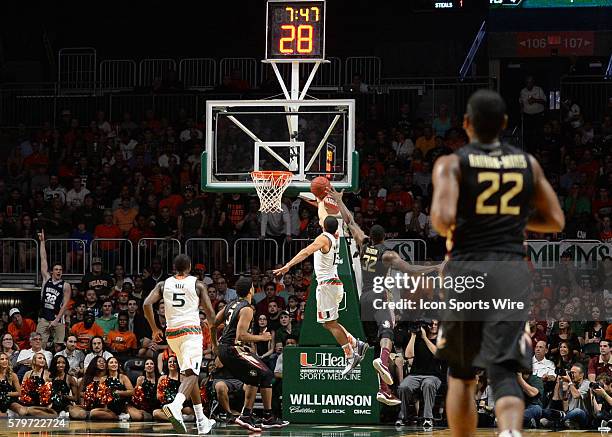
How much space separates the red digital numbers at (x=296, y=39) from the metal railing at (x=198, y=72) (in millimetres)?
12183

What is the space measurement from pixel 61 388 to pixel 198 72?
12.4 m

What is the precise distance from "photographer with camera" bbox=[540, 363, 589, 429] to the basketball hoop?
473 centimetres

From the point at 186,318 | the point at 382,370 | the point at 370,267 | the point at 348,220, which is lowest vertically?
the point at 382,370

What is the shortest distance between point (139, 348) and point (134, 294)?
142cm

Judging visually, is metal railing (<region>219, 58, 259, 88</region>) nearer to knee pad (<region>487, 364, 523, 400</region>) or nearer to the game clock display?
the game clock display

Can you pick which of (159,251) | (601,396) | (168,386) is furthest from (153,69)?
(601,396)

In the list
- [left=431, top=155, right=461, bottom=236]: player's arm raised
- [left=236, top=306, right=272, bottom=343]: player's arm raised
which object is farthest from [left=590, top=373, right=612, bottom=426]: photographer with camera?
[left=431, top=155, right=461, bottom=236]: player's arm raised

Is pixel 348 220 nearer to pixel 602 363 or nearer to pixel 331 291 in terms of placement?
pixel 331 291

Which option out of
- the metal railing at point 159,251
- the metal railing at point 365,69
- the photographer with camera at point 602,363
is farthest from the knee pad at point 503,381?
the metal railing at point 365,69

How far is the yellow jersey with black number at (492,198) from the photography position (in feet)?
21.2

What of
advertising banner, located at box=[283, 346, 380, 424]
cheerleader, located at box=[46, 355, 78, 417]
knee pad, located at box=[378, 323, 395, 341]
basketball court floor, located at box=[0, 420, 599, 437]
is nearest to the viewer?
basketball court floor, located at box=[0, 420, 599, 437]

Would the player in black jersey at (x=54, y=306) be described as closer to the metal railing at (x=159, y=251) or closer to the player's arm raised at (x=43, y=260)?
the player's arm raised at (x=43, y=260)

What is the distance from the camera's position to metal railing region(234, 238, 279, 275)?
2108 centimetres

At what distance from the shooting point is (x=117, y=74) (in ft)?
93.7
